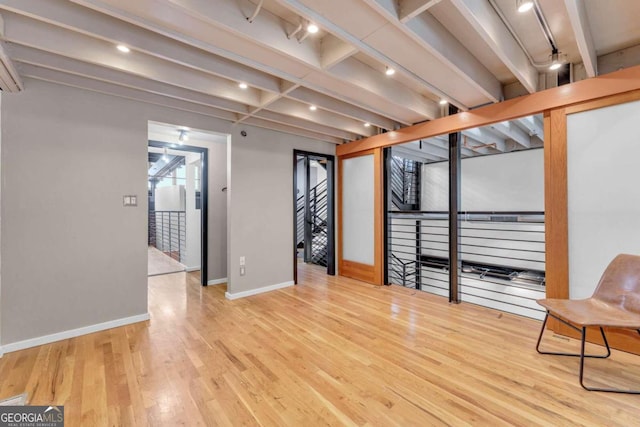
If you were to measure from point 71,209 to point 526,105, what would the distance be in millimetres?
4652

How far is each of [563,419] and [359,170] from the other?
12.4ft

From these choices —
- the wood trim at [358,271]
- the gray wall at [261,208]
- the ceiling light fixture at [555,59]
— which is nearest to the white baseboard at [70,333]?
the gray wall at [261,208]

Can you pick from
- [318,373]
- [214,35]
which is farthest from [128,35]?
[318,373]

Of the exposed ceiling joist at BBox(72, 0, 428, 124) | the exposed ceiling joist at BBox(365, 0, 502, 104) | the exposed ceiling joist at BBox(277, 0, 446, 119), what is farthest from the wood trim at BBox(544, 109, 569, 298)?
the exposed ceiling joist at BBox(72, 0, 428, 124)

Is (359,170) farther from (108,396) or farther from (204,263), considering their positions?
(108,396)

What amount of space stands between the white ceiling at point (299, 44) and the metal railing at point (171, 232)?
3.69 m

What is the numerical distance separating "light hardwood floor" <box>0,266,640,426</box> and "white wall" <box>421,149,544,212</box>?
3793mm

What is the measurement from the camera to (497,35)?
1994 mm

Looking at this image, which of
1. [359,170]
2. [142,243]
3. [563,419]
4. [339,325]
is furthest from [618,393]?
[142,243]

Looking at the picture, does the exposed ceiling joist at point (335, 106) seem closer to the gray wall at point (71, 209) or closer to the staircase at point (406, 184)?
the gray wall at point (71, 209)

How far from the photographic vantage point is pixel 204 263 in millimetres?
4383

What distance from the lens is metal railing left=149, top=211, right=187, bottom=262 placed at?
6008 mm

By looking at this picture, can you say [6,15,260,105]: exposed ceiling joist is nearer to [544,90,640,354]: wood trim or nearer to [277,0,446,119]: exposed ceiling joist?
[277,0,446,119]: exposed ceiling joist

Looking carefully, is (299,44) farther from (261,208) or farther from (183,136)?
(183,136)
